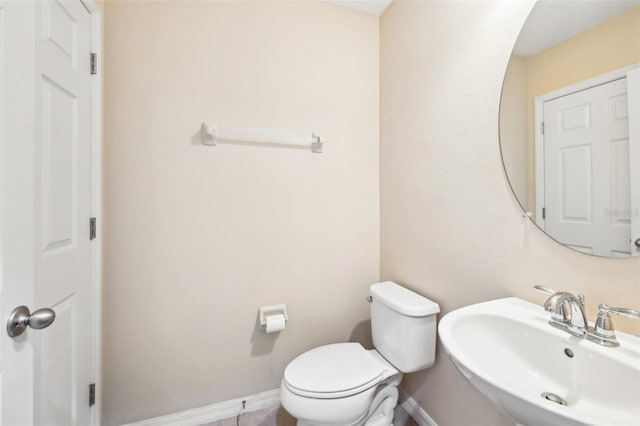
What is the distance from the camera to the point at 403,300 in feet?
4.18

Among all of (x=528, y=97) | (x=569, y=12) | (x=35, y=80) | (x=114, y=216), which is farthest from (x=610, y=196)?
(x=114, y=216)

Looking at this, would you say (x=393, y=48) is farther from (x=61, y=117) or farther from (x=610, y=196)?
(x=61, y=117)

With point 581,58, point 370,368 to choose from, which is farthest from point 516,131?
point 370,368

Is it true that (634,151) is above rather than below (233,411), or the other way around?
above

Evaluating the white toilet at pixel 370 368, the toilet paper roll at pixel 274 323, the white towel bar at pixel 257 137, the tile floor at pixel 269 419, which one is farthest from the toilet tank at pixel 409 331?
the white towel bar at pixel 257 137

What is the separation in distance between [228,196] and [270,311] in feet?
2.25

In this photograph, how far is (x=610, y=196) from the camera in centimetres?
75

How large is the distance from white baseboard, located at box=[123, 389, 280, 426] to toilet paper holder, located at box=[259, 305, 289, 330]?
0.41 metres

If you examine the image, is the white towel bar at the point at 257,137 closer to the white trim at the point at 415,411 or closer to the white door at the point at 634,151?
the white door at the point at 634,151

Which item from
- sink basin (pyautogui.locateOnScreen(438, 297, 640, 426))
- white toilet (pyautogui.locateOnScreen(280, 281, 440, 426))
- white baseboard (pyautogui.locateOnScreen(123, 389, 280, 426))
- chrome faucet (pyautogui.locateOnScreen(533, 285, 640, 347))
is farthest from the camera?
white baseboard (pyautogui.locateOnScreen(123, 389, 280, 426))

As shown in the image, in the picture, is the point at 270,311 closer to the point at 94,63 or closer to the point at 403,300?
the point at 403,300

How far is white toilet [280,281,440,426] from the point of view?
108 cm

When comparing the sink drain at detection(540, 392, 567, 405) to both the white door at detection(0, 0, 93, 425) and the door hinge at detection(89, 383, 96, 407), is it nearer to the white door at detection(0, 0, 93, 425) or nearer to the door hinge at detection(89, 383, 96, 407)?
the white door at detection(0, 0, 93, 425)

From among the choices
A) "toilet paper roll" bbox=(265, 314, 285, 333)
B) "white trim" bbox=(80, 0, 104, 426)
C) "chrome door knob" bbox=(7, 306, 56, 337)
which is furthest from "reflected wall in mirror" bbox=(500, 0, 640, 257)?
"white trim" bbox=(80, 0, 104, 426)
